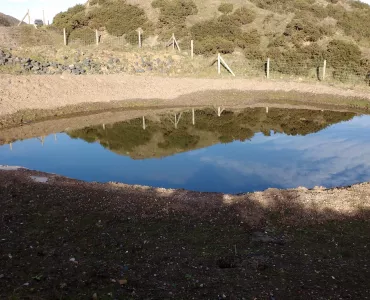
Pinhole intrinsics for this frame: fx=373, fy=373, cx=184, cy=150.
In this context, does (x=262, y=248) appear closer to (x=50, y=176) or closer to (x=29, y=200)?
(x=29, y=200)

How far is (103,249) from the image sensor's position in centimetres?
855

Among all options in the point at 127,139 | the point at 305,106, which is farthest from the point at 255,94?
the point at 127,139

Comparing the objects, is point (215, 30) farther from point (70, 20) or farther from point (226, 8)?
point (70, 20)

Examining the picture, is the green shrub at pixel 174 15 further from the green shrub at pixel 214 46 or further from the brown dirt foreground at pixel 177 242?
the brown dirt foreground at pixel 177 242

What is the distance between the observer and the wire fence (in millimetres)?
34625

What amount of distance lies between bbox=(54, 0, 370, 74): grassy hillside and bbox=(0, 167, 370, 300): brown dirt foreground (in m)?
29.4

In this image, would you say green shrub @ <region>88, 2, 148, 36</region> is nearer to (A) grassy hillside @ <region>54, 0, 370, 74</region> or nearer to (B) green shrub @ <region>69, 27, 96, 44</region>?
(A) grassy hillside @ <region>54, 0, 370, 74</region>

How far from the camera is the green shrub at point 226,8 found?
50.2m

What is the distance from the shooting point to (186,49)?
1708 inches

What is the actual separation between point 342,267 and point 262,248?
1.78 metres

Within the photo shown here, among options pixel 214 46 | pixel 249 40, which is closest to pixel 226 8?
pixel 249 40

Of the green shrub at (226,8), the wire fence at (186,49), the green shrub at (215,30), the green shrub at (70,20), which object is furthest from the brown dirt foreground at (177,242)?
the green shrub at (226,8)

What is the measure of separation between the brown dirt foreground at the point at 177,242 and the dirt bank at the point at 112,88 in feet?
46.3

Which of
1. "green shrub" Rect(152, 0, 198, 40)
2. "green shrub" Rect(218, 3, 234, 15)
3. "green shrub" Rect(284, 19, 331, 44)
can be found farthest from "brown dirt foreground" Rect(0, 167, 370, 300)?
"green shrub" Rect(218, 3, 234, 15)
